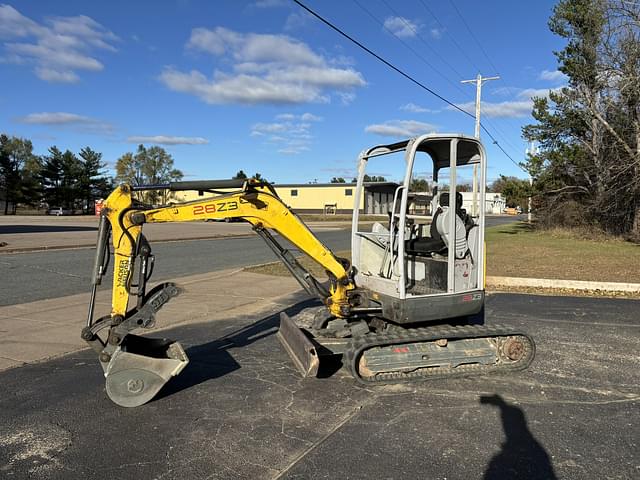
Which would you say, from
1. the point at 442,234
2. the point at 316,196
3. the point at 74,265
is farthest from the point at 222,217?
the point at 316,196

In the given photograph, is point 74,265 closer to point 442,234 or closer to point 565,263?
point 442,234

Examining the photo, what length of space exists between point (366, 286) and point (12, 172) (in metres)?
85.3

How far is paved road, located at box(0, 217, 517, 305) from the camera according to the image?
10891mm

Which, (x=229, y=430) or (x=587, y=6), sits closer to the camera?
(x=229, y=430)

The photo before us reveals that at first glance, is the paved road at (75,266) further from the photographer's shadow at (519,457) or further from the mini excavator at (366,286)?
the photographer's shadow at (519,457)

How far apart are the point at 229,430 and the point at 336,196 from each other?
3093 inches

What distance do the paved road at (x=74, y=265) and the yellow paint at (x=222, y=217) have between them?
6328mm

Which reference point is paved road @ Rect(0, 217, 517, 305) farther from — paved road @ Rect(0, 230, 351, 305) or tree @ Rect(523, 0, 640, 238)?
tree @ Rect(523, 0, 640, 238)

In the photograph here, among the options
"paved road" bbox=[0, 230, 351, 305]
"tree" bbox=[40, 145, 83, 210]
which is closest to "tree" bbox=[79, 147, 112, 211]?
"tree" bbox=[40, 145, 83, 210]

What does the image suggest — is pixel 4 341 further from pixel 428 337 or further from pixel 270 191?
pixel 428 337

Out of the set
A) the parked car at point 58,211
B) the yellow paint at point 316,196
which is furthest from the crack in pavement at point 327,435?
the parked car at point 58,211

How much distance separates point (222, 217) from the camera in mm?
4988

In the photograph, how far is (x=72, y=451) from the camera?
3.76m

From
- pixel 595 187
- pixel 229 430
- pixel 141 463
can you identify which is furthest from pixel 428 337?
pixel 595 187
